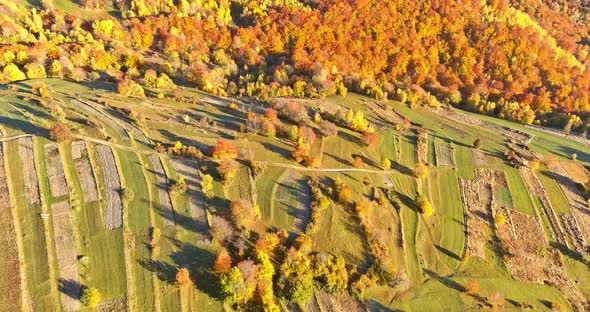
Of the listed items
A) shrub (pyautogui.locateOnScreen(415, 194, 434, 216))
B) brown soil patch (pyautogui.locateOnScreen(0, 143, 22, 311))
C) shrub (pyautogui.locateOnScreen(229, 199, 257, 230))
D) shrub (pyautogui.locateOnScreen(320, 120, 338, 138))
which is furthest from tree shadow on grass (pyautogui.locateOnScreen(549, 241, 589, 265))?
brown soil patch (pyautogui.locateOnScreen(0, 143, 22, 311))

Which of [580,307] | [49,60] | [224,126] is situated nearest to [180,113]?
[224,126]

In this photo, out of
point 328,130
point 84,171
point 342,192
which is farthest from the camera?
point 328,130

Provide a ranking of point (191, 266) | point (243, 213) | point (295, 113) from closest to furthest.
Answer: point (191, 266), point (243, 213), point (295, 113)

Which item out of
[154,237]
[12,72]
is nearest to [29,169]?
[154,237]

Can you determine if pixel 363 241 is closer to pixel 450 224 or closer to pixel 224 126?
pixel 450 224

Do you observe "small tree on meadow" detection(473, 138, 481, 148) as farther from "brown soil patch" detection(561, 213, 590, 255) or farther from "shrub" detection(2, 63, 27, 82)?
"shrub" detection(2, 63, 27, 82)

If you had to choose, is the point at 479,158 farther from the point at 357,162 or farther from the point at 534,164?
the point at 357,162

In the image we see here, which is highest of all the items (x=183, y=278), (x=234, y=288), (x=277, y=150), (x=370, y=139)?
(x=370, y=139)
